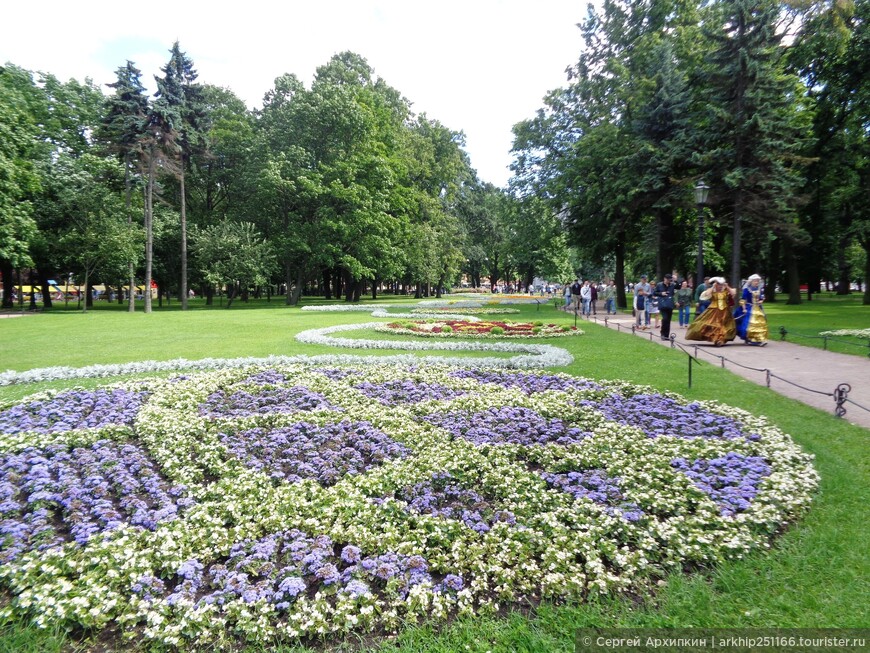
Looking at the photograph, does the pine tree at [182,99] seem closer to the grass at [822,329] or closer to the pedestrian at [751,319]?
the pedestrian at [751,319]

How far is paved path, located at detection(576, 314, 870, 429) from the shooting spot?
7061 millimetres

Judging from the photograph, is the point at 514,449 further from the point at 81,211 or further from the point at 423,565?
the point at 81,211

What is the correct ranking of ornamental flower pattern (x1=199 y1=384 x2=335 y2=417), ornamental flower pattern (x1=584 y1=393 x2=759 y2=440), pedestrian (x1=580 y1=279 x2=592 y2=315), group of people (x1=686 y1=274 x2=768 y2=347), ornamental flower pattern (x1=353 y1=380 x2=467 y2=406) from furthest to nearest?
pedestrian (x1=580 y1=279 x2=592 y2=315) < group of people (x1=686 y1=274 x2=768 y2=347) < ornamental flower pattern (x1=353 y1=380 x2=467 y2=406) < ornamental flower pattern (x1=199 y1=384 x2=335 y2=417) < ornamental flower pattern (x1=584 y1=393 x2=759 y2=440)

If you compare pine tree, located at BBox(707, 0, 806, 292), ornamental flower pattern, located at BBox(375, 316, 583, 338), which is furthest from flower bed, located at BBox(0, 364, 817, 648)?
pine tree, located at BBox(707, 0, 806, 292)

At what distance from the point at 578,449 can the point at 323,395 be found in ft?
12.8

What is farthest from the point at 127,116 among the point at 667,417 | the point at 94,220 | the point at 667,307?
the point at 667,417

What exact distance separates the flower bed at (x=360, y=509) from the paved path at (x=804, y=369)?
191cm

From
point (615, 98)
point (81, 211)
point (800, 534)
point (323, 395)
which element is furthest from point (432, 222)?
point (800, 534)

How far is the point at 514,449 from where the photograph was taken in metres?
5.08

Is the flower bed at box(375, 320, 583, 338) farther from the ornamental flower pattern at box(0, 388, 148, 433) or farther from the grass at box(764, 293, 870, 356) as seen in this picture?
the ornamental flower pattern at box(0, 388, 148, 433)

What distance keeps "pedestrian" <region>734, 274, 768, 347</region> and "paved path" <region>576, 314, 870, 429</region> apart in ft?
0.92

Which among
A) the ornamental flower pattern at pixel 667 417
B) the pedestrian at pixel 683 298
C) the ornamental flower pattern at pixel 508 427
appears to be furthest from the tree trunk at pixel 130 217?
the ornamental flower pattern at pixel 667 417

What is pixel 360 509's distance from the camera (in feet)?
12.7

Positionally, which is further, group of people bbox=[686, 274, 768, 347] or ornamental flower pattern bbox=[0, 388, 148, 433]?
group of people bbox=[686, 274, 768, 347]
